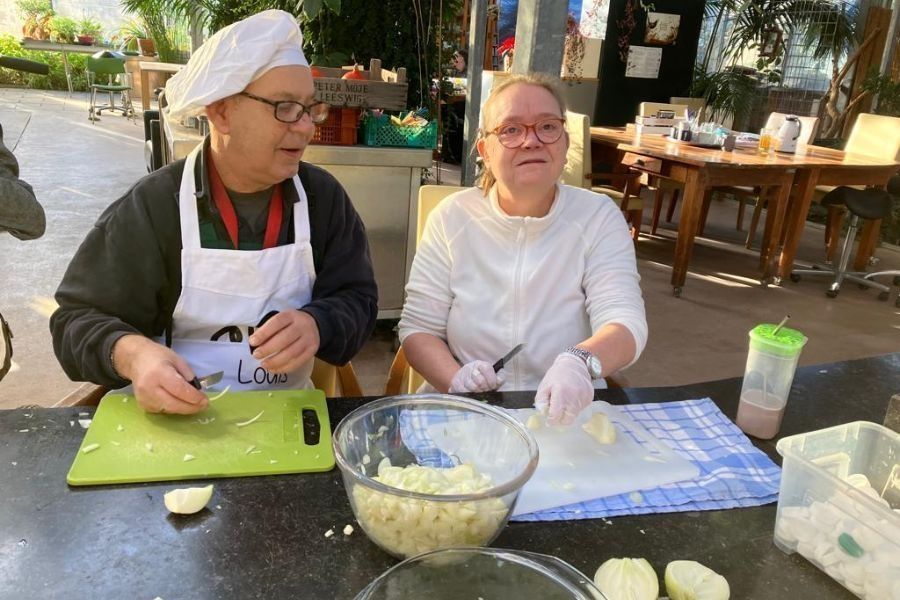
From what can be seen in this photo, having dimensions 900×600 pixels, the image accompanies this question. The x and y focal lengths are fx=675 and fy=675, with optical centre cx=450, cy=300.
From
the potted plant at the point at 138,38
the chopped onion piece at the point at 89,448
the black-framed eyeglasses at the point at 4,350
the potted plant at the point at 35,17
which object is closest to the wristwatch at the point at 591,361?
the chopped onion piece at the point at 89,448

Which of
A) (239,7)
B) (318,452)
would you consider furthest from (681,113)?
(318,452)

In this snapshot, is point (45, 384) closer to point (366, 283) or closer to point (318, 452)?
point (366, 283)

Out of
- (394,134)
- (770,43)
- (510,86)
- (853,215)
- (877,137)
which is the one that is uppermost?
(770,43)

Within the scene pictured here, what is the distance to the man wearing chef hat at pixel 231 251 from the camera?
1.45 meters

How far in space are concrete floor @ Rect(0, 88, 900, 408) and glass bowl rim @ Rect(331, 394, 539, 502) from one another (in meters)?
2.09

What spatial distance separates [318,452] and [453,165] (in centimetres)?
841

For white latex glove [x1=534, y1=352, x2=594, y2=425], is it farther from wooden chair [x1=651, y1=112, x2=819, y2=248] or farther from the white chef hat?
wooden chair [x1=651, y1=112, x2=819, y2=248]

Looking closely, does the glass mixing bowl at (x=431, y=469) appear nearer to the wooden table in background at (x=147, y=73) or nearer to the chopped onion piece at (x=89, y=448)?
the chopped onion piece at (x=89, y=448)

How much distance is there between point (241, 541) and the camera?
0.93 metres

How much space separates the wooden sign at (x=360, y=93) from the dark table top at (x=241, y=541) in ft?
7.34

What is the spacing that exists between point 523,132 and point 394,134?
166cm

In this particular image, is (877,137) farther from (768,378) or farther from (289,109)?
(289,109)

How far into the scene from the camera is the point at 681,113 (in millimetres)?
6699

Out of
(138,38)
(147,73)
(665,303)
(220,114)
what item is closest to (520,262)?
(220,114)
